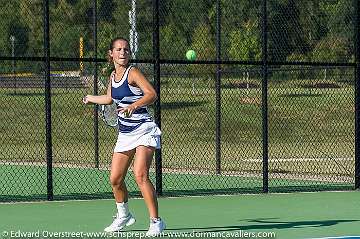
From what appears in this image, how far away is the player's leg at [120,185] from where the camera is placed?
11.3 m

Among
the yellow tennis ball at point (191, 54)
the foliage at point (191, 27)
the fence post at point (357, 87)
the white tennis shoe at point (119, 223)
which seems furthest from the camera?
the yellow tennis ball at point (191, 54)

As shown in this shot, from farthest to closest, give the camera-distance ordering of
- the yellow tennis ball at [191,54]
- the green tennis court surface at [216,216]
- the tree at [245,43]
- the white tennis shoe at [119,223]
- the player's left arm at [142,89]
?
1. the tree at [245,43]
2. the yellow tennis ball at [191,54]
3. the green tennis court surface at [216,216]
4. the white tennis shoe at [119,223]
5. the player's left arm at [142,89]

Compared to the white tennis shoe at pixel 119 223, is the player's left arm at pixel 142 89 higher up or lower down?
higher up

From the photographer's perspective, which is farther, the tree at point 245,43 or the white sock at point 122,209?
the tree at point 245,43

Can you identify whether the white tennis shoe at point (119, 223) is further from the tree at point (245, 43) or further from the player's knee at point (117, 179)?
the tree at point (245, 43)

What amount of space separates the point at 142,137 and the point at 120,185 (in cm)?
55

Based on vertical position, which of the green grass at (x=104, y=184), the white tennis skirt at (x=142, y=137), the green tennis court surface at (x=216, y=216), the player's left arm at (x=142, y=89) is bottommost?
the green grass at (x=104, y=184)

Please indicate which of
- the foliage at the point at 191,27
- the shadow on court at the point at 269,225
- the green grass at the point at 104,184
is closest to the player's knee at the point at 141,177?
the shadow on court at the point at 269,225

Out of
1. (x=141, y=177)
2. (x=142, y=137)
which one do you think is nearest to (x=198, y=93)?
(x=142, y=137)

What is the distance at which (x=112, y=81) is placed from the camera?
11.3m

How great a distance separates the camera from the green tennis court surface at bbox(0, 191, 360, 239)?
38.1 ft

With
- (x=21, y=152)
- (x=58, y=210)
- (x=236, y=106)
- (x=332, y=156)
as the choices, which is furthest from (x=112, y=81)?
(x=236, y=106)

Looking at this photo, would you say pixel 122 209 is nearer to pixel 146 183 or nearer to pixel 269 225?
pixel 146 183

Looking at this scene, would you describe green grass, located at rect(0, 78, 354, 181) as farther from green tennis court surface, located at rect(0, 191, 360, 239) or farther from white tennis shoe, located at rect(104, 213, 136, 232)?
white tennis shoe, located at rect(104, 213, 136, 232)
